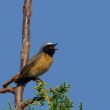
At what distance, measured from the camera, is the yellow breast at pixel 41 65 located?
8.94m

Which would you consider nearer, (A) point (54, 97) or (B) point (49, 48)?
(A) point (54, 97)

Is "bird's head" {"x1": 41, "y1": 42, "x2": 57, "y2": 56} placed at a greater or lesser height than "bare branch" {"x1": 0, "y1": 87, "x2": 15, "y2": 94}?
greater

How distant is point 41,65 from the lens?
950 cm

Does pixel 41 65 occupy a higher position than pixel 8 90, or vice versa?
pixel 41 65

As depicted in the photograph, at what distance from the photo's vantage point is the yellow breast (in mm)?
8938

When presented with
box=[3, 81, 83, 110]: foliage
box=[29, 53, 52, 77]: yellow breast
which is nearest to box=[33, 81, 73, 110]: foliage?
box=[3, 81, 83, 110]: foliage

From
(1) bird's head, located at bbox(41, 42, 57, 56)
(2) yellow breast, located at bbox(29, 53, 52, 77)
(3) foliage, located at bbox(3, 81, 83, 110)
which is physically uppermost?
(1) bird's head, located at bbox(41, 42, 57, 56)

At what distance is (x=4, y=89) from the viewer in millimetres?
5852

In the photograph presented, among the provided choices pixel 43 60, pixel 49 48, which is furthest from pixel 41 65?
pixel 49 48

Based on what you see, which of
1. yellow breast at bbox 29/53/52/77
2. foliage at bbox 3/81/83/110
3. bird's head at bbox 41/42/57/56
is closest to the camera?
foliage at bbox 3/81/83/110

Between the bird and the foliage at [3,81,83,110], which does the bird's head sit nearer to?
the bird

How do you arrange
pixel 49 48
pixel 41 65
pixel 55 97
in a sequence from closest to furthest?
pixel 55 97
pixel 41 65
pixel 49 48

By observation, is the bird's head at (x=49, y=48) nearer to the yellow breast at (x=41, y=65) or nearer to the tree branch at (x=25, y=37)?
the yellow breast at (x=41, y=65)

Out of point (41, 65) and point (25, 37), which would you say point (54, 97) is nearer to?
point (25, 37)
